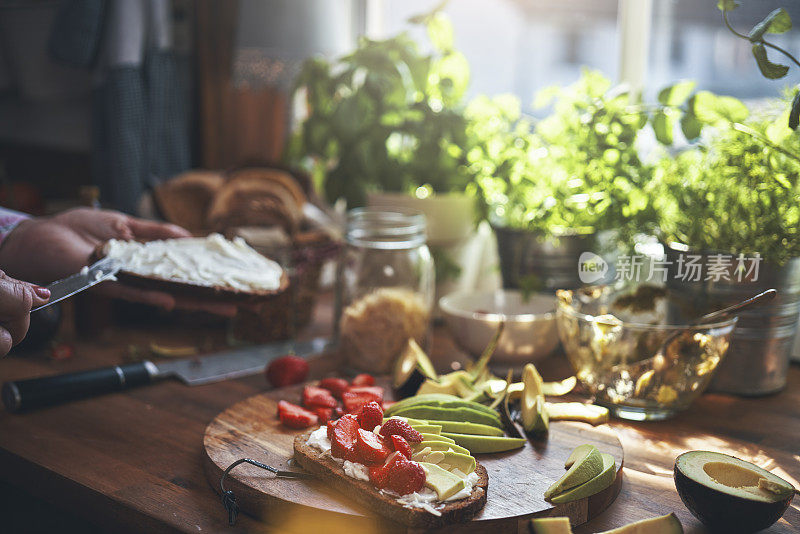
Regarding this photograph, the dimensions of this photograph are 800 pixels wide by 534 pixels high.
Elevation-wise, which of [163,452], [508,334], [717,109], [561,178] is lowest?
[163,452]

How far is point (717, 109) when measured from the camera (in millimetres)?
1177

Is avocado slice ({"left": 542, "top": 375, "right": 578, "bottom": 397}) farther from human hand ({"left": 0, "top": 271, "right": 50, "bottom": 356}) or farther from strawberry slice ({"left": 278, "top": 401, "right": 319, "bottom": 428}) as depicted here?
human hand ({"left": 0, "top": 271, "right": 50, "bottom": 356})

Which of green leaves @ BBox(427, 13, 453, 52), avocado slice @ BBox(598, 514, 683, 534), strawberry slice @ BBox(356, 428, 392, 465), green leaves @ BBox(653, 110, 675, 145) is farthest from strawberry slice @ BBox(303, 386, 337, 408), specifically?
green leaves @ BBox(427, 13, 453, 52)

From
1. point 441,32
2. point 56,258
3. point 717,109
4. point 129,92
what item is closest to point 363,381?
point 56,258

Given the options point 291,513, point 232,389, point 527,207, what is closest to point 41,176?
point 232,389

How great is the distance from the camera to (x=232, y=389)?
123cm

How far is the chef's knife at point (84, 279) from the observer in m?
0.95

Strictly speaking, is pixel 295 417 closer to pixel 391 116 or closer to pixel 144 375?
pixel 144 375

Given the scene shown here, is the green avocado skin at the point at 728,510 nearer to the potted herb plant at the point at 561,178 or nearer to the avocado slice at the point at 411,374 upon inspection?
the avocado slice at the point at 411,374

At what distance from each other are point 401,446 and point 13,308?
446mm

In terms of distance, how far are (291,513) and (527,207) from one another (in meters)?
0.79

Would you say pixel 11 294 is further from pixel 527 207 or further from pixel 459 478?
pixel 527 207

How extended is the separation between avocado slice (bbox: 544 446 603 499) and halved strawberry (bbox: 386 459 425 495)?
0.15 m

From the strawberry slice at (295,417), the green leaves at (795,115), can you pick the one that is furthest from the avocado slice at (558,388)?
the green leaves at (795,115)
